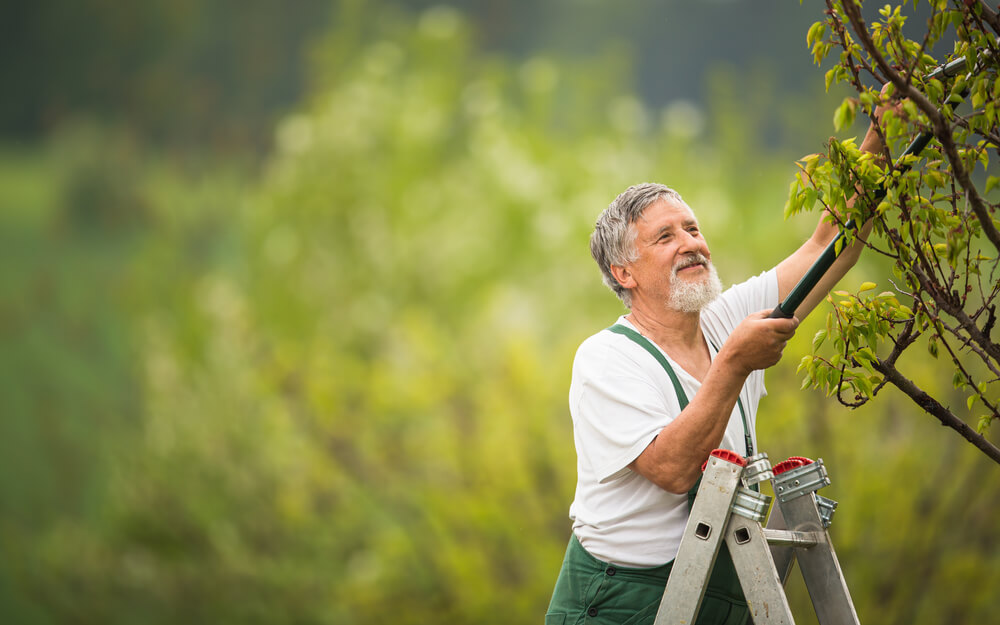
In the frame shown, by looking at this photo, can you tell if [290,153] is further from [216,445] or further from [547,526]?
[547,526]

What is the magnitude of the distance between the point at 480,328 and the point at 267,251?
1524mm

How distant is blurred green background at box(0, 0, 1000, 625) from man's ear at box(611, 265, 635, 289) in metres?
3.17

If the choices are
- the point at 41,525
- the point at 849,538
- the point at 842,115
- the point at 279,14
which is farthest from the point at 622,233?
the point at 41,525

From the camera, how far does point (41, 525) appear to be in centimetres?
547

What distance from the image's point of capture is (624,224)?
1.93 m

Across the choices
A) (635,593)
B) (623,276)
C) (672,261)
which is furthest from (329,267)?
(635,593)

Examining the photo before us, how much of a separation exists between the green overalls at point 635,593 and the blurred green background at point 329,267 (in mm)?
3366

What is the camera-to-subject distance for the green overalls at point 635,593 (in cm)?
167

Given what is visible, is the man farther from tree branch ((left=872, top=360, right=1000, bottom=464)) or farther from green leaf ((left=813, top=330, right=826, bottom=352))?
tree branch ((left=872, top=360, right=1000, bottom=464))

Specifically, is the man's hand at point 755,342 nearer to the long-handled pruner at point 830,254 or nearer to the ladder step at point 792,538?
the long-handled pruner at point 830,254

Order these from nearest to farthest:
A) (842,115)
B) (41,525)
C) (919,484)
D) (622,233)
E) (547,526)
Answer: (842,115) → (622,233) → (919,484) → (547,526) → (41,525)

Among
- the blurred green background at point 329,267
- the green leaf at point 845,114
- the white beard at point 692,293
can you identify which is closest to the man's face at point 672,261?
the white beard at point 692,293

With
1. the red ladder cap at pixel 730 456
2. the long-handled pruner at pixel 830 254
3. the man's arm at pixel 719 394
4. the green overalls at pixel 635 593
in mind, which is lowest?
the green overalls at pixel 635 593

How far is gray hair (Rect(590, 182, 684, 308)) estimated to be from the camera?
192cm
